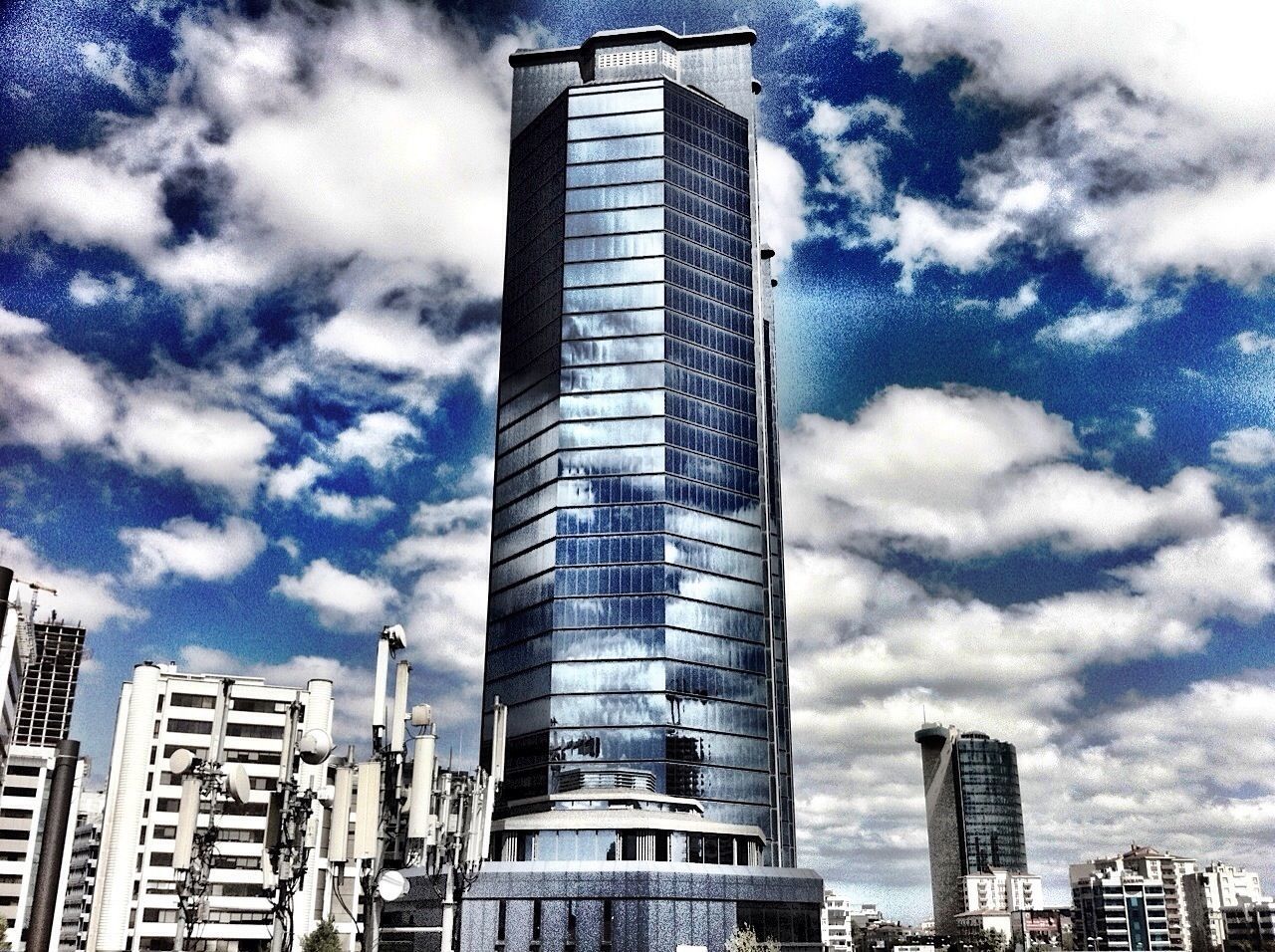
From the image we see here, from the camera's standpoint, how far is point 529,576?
138 meters

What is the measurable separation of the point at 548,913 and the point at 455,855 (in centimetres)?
6931

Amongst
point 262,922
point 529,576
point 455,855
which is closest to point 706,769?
point 529,576

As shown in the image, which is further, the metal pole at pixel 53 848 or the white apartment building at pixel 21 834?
the metal pole at pixel 53 848

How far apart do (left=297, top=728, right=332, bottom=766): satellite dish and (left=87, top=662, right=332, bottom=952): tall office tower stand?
3467 inches

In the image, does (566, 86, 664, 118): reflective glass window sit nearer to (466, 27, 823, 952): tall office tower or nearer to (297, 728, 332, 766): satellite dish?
(466, 27, 823, 952): tall office tower

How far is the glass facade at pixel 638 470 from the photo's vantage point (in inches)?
5098

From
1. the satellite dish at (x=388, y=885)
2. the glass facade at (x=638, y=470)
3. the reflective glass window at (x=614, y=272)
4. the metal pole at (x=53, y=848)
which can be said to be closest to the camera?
the satellite dish at (x=388, y=885)

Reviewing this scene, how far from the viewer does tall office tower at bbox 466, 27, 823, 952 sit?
128625 millimetres

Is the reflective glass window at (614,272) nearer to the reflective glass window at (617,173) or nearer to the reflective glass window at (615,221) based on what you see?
the reflective glass window at (615,221)

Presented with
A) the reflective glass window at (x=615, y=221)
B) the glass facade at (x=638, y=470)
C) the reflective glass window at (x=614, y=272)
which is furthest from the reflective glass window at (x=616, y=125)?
the reflective glass window at (x=614, y=272)

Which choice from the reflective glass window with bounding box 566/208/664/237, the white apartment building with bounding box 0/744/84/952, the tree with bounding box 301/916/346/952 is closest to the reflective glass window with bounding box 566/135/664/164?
the reflective glass window with bounding box 566/208/664/237

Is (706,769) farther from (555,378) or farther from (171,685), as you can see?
(171,685)

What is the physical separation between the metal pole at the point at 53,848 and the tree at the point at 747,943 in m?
88.8

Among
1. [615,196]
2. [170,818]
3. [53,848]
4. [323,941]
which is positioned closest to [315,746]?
[323,941]
